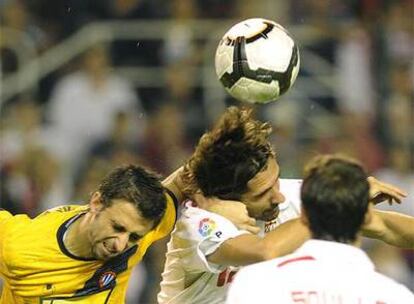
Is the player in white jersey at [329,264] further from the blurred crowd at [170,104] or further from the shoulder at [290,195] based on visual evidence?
the blurred crowd at [170,104]

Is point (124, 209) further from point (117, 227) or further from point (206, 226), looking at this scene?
point (206, 226)

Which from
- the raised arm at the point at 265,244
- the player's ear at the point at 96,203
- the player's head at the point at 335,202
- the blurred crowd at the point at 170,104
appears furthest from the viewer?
the blurred crowd at the point at 170,104

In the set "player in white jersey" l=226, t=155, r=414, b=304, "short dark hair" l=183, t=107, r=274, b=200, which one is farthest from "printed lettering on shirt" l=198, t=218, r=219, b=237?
"player in white jersey" l=226, t=155, r=414, b=304

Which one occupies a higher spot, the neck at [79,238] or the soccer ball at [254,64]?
the soccer ball at [254,64]

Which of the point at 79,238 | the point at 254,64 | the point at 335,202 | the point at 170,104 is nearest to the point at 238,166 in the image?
the point at 79,238

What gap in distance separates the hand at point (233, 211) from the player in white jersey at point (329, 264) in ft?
3.34

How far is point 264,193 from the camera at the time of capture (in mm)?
5426

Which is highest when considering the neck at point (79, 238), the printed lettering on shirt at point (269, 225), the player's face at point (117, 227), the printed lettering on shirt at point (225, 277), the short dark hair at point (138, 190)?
the short dark hair at point (138, 190)

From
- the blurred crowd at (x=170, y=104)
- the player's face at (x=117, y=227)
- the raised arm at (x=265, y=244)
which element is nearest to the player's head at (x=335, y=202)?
the raised arm at (x=265, y=244)

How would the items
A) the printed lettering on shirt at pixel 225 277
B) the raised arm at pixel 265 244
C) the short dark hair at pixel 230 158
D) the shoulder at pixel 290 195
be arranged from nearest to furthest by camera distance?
the raised arm at pixel 265 244 → the short dark hair at pixel 230 158 → the printed lettering on shirt at pixel 225 277 → the shoulder at pixel 290 195

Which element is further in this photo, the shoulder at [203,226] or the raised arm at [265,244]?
the shoulder at [203,226]

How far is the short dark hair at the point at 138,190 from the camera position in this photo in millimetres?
5113

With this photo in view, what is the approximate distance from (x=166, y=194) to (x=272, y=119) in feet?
18.2

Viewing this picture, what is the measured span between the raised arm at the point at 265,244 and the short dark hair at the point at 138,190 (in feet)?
1.01
